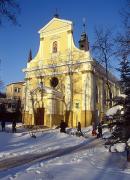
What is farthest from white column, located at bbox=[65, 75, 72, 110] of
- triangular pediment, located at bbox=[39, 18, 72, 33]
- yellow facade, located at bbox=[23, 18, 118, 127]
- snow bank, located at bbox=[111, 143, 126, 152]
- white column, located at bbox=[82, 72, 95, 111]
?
snow bank, located at bbox=[111, 143, 126, 152]

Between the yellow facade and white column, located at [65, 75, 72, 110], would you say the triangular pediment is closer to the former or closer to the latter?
the yellow facade

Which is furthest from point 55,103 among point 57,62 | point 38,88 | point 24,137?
point 24,137

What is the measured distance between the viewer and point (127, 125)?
13.5m

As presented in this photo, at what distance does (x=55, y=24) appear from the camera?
148ft

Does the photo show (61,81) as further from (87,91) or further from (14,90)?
(14,90)

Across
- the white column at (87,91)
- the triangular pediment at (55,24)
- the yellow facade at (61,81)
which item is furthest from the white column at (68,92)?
the triangular pediment at (55,24)

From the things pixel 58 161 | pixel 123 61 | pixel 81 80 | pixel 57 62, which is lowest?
pixel 58 161

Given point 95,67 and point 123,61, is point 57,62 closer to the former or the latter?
point 95,67

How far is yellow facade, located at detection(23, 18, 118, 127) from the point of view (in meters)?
40.3

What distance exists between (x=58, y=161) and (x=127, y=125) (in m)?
3.38

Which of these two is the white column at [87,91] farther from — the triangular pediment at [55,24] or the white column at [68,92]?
the triangular pediment at [55,24]

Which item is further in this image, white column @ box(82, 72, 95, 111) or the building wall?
the building wall

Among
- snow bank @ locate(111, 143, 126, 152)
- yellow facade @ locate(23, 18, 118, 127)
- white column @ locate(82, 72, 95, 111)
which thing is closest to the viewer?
snow bank @ locate(111, 143, 126, 152)

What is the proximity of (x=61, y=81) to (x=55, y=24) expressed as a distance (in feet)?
28.4
